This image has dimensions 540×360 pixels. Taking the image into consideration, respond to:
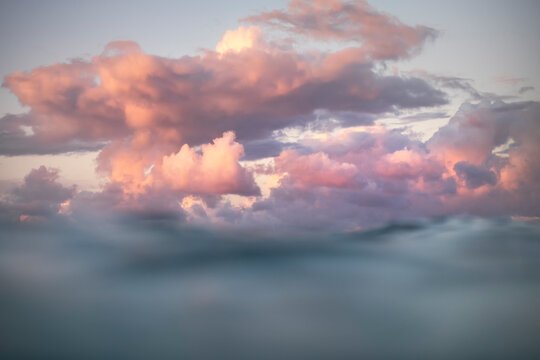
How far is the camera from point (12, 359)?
643 ft

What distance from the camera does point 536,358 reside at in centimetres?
19075

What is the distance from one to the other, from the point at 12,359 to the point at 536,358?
220664 mm

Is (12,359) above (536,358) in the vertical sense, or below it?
above
